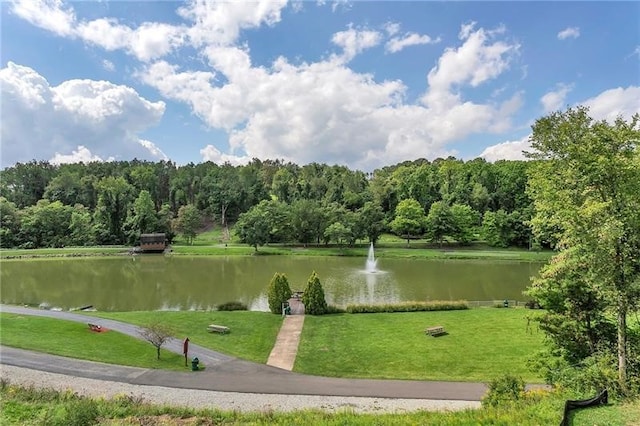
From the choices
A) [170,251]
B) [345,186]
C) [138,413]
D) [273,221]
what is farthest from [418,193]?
[138,413]

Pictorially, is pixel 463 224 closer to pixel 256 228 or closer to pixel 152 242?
pixel 256 228

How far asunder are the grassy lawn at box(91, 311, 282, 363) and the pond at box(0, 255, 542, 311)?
4967 mm

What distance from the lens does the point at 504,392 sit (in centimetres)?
1195

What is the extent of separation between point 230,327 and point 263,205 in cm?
5326

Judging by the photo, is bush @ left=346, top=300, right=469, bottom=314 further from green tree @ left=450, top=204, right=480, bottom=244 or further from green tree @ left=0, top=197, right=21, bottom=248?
green tree @ left=0, top=197, right=21, bottom=248

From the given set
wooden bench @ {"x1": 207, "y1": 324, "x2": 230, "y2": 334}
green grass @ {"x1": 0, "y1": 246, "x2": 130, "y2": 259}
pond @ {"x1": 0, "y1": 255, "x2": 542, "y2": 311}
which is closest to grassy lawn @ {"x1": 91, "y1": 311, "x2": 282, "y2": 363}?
wooden bench @ {"x1": 207, "y1": 324, "x2": 230, "y2": 334}

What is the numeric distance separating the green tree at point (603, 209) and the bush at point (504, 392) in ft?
8.69

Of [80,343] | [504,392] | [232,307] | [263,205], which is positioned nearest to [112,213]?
[263,205]

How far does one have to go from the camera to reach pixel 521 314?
84.4 feet

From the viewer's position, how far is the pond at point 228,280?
34062 mm

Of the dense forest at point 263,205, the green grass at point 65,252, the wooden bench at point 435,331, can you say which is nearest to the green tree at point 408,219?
the dense forest at point 263,205

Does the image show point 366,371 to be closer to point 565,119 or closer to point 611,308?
point 611,308

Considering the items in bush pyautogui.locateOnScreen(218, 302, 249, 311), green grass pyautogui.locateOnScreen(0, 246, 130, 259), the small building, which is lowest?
bush pyautogui.locateOnScreen(218, 302, 249, 311)

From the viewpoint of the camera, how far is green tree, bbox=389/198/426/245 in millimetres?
75125
